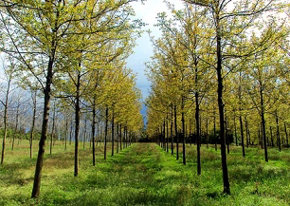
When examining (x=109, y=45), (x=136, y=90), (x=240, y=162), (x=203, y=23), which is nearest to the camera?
(x=203, y=23)

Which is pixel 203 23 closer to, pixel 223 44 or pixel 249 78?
pixel 223 44

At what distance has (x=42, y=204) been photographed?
6.54 meters

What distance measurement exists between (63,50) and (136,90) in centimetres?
1954

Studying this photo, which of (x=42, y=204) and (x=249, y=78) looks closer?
(x=42, y=204)

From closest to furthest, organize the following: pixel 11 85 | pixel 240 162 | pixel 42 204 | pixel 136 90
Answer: pixel 42 204 < pixel 240 162 < pixel 11 85 < pixel 136 90

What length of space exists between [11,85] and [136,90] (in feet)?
45.2

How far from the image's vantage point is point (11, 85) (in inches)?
679

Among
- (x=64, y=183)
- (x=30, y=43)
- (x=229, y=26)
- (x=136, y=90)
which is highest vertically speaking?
(x=136, y=90)

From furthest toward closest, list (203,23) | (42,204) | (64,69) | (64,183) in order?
(203,23), (64,183), (64,69), (42,204)

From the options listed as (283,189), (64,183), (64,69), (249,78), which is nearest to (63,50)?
(64,69)

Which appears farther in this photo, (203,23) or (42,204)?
(203,23)

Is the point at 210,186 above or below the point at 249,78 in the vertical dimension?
below

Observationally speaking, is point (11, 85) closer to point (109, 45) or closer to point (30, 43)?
point (109, 45)

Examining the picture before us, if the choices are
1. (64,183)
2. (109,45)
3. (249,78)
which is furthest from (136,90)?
(64,183)
